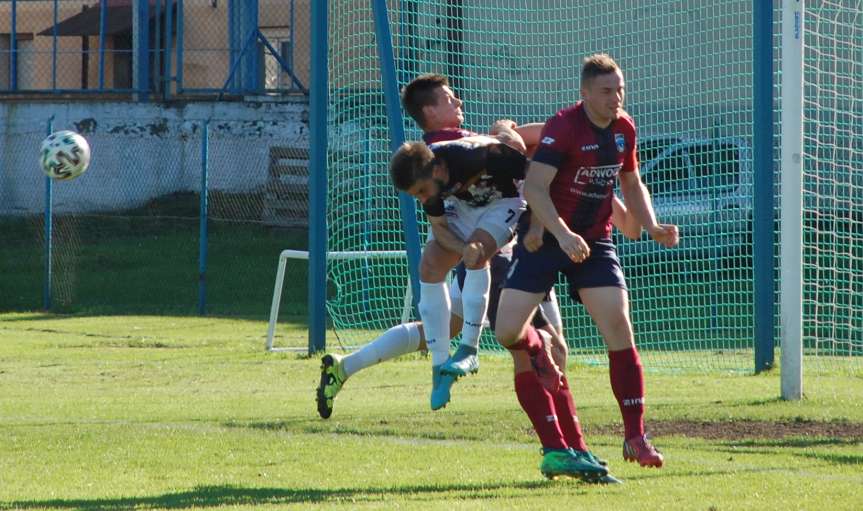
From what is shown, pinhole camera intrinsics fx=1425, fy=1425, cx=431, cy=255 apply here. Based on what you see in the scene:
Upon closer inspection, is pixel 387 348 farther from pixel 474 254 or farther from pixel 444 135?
pixel 474 254

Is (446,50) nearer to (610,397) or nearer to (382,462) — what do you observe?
(610,397)

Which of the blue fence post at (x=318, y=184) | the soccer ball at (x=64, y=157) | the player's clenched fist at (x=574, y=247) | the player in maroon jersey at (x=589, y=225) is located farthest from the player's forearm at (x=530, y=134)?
the soccer ball at (x=64, y=157)

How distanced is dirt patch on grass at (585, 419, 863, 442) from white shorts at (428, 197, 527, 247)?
5.36ft

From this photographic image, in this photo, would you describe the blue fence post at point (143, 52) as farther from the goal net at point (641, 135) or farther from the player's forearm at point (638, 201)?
the player's forearm at point (638, 201)

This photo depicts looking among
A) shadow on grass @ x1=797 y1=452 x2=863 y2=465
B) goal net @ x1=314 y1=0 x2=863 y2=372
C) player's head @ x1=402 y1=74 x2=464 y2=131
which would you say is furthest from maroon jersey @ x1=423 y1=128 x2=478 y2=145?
goal net @ x1=314 y1=0 x2=863 y2=372

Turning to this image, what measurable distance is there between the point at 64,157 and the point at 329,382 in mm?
10260

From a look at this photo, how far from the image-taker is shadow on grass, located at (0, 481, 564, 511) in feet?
20.8

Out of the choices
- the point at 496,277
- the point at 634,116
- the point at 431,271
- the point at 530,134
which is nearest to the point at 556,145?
the point at 530,134

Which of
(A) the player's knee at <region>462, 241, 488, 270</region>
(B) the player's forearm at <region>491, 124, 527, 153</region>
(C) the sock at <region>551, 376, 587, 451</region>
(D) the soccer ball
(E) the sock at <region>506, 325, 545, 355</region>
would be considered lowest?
(C) the sock at <region>551, 376, 587, 451</region>

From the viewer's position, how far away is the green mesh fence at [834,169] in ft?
39.7

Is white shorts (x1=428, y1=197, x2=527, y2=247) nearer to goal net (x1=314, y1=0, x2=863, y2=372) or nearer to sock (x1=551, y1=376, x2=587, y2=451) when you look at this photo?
sock (x1=551, y1=376, x2=587, y2=451)

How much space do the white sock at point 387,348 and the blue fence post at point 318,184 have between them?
5.35m

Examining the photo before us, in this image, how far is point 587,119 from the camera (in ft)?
22.4

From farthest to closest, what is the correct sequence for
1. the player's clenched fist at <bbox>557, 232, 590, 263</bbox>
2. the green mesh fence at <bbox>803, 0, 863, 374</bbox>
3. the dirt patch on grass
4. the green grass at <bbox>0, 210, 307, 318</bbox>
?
the green grass at <bbox>0, 210, 307, 318</bbox> < the green mesh fence at <bbox>803, 0, 863, 374</bbox> < the dirt patch on grass < the player's clenched fist at <bbox>557, 232, 590, 263</bbox>
